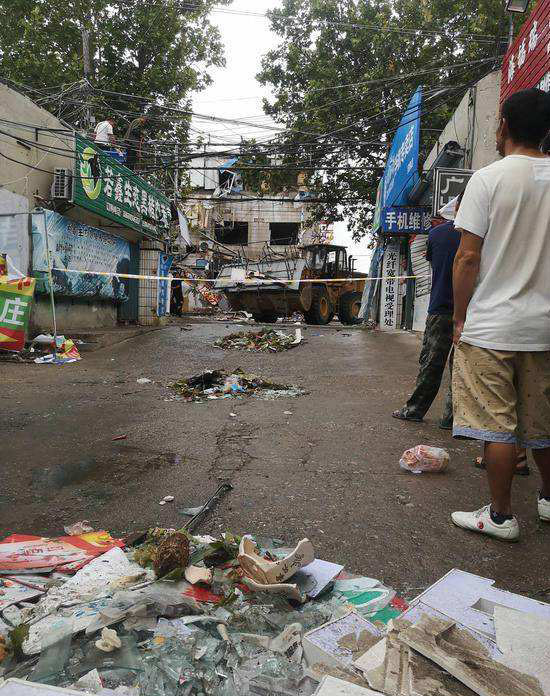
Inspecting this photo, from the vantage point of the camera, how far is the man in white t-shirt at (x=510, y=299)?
217 centimetres

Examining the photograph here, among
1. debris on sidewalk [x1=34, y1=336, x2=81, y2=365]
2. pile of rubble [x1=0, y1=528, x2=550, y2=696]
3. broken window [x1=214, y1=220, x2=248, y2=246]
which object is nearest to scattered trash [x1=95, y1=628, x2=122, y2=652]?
pile of rubble [x1=0, y1=528, x2=550, y2=696]

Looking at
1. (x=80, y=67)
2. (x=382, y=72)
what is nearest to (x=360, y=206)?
(x=382, y=72)

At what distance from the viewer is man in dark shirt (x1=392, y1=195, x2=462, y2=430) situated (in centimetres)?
393

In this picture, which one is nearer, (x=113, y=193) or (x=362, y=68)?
(x=113, y=193)

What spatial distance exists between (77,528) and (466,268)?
7.02ft

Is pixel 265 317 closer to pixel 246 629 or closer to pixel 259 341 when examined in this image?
pixel 259 341

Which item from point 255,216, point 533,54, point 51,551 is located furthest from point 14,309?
point 255,216

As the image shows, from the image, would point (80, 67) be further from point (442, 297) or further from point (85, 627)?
point (85, 627)

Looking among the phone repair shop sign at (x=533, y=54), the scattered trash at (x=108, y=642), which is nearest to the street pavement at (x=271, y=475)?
the scattered trash at (x=108, y=642)

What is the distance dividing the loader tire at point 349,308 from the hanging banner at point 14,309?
1254 centimetres

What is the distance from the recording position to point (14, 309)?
7.46m

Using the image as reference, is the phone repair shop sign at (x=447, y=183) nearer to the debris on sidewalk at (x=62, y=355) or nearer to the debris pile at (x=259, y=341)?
the debris pile at (x=259, y=341)

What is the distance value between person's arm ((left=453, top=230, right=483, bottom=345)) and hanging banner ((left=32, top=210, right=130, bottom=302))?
27.4ft

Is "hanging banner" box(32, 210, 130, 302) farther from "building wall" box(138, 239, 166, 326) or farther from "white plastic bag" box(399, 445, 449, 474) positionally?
"white plastic bag" box(399, 445, 449, 474)
